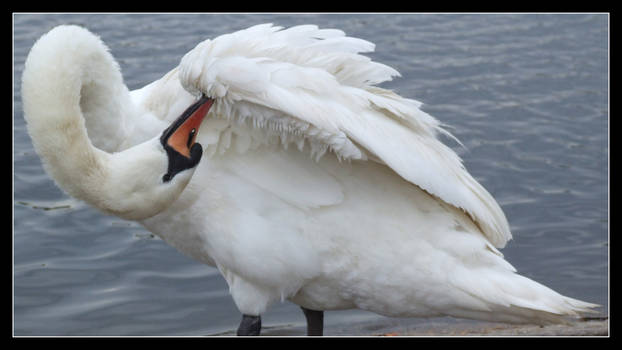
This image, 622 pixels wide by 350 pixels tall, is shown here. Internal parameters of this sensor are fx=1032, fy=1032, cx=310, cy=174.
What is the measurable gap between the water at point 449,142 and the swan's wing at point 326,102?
2.09 m

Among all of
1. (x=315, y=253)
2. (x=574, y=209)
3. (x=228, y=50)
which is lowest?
(x=574, y=209)

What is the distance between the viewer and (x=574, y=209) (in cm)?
789

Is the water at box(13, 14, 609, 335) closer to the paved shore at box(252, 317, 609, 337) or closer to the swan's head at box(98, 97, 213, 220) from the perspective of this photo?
the paved shore at box(252, 317, 609, 337)

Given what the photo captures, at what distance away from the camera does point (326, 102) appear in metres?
4.41

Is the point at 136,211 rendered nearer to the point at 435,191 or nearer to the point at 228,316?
the point at 435,191

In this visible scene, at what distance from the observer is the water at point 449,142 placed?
681 centimetres

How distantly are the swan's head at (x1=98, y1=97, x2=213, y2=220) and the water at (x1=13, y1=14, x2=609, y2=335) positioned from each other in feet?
8.16

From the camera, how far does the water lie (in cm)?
681

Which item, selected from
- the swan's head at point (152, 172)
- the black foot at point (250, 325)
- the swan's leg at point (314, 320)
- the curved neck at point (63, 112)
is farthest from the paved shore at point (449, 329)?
the curved neck at point (63, 112)

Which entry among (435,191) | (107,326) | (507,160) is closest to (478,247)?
(435,191)

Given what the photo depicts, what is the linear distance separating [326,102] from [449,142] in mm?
4667

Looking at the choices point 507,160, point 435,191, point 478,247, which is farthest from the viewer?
point 507,160

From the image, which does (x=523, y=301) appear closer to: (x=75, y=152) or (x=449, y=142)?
(x=75, y=152)

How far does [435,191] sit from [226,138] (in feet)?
3.20
